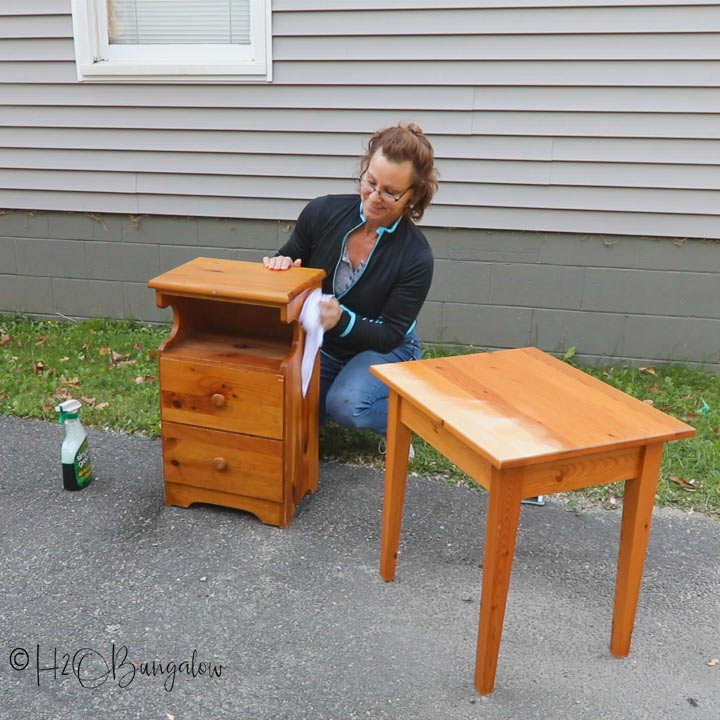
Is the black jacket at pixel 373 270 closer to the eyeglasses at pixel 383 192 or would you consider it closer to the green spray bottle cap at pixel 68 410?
the eyeglasses at pixel 383 192

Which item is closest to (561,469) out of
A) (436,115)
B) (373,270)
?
→ (373,270)

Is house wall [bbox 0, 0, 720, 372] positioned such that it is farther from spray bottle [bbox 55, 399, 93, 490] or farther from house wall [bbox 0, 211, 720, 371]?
spray bottle [bbox 55, 399, 93, 490]

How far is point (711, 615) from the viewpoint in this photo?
248cm

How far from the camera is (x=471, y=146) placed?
434cm

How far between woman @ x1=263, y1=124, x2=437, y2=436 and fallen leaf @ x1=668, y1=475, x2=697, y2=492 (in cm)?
124

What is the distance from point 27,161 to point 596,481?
13.8 ft

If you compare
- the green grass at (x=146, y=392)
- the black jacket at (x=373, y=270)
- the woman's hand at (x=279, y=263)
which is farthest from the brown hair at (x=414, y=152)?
the green grass at (x=146, y=392)

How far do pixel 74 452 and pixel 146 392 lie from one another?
966mm

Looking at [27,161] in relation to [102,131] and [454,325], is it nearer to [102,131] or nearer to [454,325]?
[102,131]

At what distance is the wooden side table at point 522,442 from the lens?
1.93m

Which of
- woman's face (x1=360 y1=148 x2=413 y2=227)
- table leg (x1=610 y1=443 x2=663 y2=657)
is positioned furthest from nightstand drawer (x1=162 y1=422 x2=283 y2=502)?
table leg (x1=610 y1=443 x2=663 y2=657)

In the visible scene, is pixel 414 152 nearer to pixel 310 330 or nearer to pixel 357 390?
pixel 310 330

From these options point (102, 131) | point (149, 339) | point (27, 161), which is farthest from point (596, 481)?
point (27, 161)

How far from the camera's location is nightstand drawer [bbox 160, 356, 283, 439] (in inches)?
104
